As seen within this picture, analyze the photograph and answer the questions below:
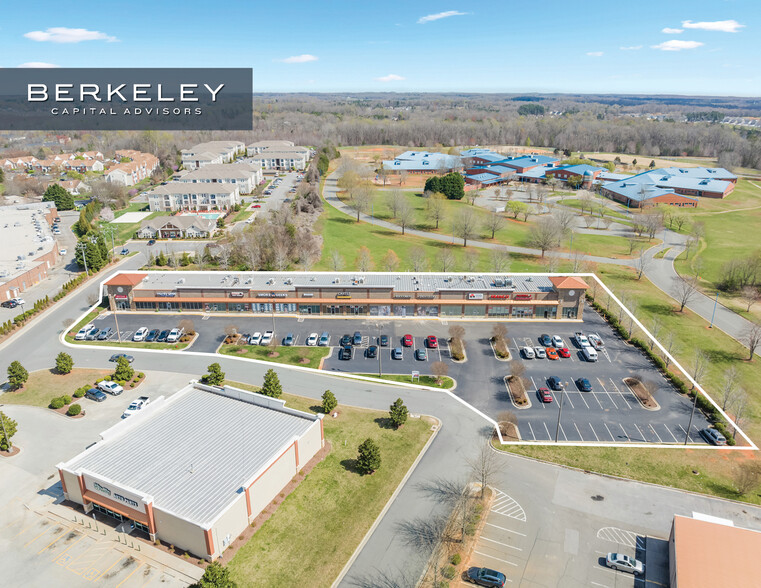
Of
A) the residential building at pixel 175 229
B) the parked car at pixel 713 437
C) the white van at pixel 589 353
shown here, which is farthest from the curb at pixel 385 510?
the residential building at pixel 175 229

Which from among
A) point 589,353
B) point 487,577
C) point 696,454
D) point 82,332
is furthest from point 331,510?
point 82,332

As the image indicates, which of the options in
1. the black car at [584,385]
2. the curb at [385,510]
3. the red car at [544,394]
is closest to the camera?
the curb at [385,510]

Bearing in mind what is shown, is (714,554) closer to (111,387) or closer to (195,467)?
(195,467)

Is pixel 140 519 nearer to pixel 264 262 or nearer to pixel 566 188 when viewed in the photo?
pixel 264 262

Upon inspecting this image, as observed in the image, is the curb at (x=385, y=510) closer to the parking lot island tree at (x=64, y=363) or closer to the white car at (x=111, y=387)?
the white car at (x=111, y=387)

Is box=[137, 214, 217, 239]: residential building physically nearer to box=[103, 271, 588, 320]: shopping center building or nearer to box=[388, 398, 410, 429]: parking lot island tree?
box=[103, 271, 588, 320]: shopping center building

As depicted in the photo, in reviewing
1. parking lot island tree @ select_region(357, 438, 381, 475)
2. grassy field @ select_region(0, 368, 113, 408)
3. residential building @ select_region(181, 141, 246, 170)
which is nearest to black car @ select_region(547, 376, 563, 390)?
parking lot island tree @ select_region(357, 438, 381, 475)

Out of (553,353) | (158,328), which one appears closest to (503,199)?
(553,353)
